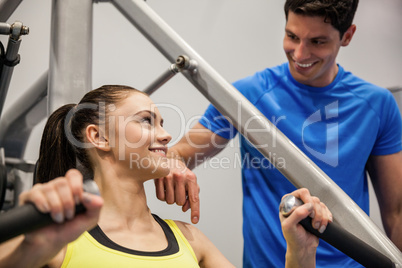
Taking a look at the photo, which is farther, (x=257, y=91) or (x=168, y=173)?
(x=257, y=91)

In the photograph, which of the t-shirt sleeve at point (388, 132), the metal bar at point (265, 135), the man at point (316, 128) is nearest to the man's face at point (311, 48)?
the man at point (316, 128)

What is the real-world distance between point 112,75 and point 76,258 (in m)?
0.90

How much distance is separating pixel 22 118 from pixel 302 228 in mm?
828

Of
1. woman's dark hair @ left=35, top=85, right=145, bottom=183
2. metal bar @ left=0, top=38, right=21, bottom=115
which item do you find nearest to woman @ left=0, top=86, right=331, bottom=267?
woman's dark hair @ left=35, top=85, right=145, bottom=183

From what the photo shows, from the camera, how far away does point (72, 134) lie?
0.86 metres

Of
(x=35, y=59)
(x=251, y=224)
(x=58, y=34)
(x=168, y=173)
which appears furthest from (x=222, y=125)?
(x=35, y=59)

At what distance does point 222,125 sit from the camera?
1111mm

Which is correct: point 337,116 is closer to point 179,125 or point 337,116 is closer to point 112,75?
point 179,125

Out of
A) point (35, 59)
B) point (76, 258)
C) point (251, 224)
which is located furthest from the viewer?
point (35, 59)

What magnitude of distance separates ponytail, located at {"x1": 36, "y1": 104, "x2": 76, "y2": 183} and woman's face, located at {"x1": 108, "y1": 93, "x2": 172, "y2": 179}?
0.09 m

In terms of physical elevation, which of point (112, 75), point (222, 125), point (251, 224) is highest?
point (112, 75)

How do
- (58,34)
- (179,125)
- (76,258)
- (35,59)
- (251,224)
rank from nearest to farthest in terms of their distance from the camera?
(76,258)
(58,34)
(251,224)
(35,59)
(179,125)

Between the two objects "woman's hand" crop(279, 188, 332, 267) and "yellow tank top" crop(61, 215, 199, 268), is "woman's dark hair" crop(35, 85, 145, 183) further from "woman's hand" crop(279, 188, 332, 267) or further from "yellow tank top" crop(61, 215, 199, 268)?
"woman's hand" crop(279, 188, 332, 267)

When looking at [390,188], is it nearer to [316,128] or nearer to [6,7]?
[316,128]
